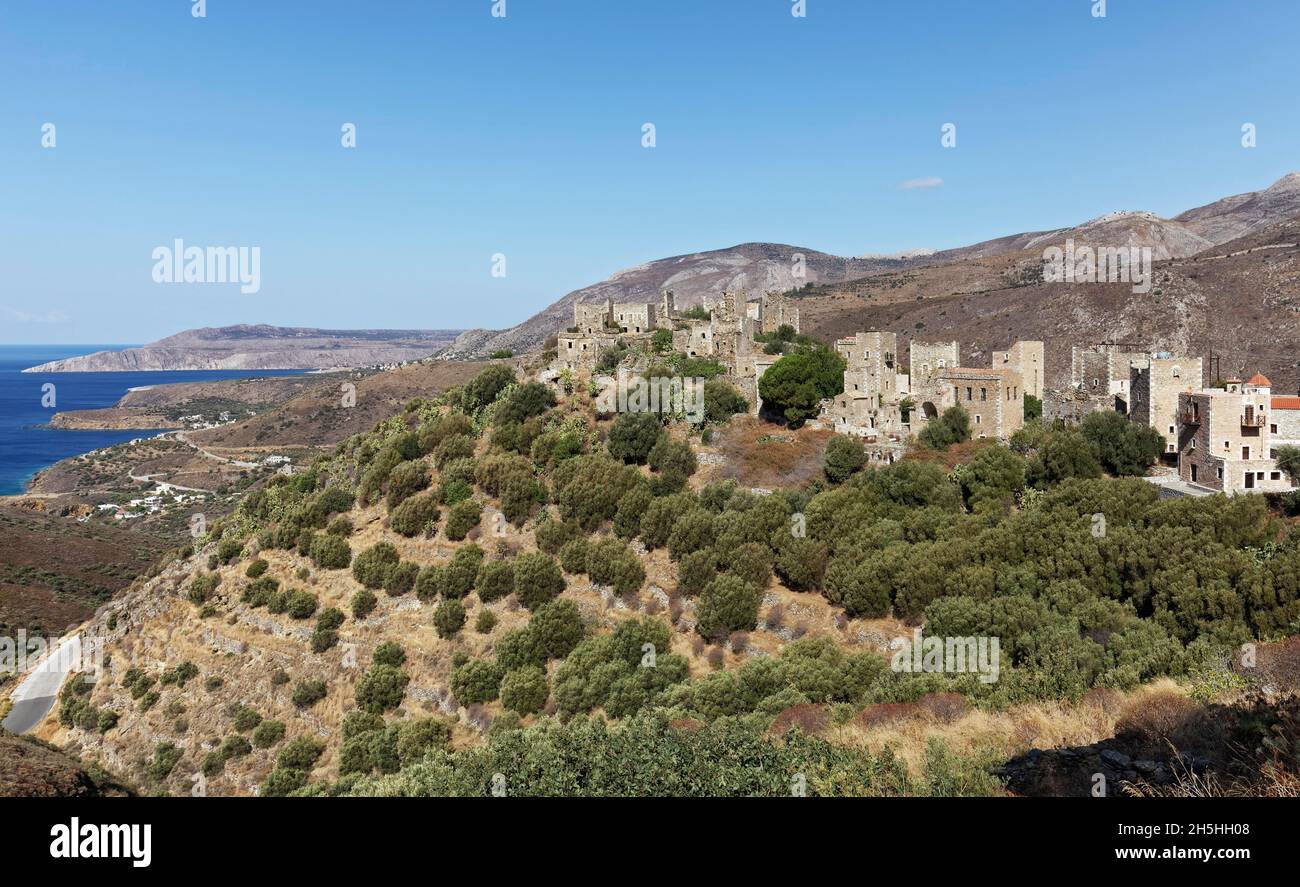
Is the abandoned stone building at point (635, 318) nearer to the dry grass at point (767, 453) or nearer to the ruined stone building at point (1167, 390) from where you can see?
the dry grass at point (767, 453)

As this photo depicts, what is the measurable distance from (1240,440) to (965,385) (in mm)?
10396

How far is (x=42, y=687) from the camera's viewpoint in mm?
35719

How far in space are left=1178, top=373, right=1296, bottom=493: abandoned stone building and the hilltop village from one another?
0.12 feet

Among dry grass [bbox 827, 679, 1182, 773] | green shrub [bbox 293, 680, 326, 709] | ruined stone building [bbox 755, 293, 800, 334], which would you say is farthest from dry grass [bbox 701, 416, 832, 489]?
dry grass [bbox 827, 679, 1182, 773]

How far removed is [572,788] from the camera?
36.5ft

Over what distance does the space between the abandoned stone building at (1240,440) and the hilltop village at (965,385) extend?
4cm

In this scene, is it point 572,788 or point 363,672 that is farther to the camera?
point 363,672

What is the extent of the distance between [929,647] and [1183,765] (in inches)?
466

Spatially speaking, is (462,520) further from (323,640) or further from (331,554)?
(323,640)

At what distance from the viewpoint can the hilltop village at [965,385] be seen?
27938 mm

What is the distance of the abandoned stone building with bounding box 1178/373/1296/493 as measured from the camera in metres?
27.4

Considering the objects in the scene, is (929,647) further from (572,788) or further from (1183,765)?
(572,788)

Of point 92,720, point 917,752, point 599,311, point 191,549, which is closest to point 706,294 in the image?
point 599,311

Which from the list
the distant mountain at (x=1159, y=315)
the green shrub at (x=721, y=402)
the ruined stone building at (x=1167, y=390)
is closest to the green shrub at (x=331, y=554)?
the green shrub at (x=721, y=402)
